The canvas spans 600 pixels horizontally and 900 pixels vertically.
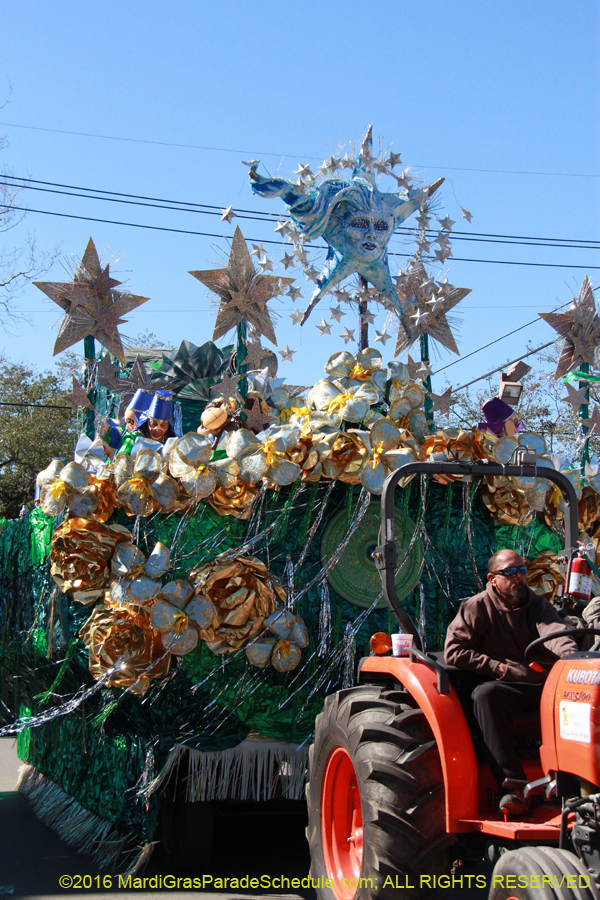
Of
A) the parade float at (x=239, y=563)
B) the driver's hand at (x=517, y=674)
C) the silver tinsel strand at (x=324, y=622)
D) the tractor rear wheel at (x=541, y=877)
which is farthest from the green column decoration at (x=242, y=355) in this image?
Result: the tractor rear wheel at (x=541, y=877)

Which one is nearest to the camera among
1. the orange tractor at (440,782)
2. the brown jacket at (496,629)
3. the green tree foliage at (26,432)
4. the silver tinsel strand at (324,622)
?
the orange tractor at (440,782)

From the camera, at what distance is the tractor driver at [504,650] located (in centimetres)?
320

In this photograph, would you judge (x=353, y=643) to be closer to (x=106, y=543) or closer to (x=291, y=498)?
(x=291, y=498)

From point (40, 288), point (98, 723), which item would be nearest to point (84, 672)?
point (98, 723)

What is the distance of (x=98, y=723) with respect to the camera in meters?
5.25

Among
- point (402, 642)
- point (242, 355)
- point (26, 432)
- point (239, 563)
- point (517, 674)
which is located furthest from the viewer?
point (26, 432)

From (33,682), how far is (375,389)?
3.99 meters

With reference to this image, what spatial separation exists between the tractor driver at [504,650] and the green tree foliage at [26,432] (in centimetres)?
2011

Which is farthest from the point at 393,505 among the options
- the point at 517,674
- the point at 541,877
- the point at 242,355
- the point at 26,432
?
the point at 26,432

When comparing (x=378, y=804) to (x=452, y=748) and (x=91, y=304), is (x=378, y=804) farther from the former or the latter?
(x=91, y=304)

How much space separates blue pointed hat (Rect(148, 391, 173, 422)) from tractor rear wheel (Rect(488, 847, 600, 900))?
4303mm

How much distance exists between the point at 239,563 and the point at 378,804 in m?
2.07

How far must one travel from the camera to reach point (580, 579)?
12.0 ft

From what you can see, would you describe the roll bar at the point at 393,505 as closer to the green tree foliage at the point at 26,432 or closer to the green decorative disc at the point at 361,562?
the green decorative disc at the point at 361,562
